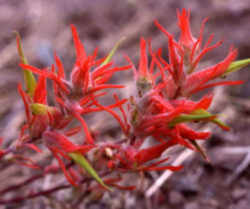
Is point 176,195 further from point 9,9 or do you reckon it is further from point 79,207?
point 9,9

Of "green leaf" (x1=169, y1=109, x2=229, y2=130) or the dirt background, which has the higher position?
"green leaf" (x1=169, y1=109, x2=229, y2=130)

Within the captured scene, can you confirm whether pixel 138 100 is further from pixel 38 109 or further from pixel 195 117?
pixel 38 109

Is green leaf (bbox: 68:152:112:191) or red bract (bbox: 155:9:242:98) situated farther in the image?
red bract (bbox: 155:9:242:98)

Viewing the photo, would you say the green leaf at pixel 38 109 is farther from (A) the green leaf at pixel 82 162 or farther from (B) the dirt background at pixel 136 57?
(B) the dirt background at pixel 136 57

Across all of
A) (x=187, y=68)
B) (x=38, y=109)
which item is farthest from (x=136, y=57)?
(x=38, y=109)

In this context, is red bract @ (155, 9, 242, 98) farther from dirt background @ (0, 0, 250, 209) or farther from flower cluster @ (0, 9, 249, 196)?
dirt background @ (0, 0, 250, 209)

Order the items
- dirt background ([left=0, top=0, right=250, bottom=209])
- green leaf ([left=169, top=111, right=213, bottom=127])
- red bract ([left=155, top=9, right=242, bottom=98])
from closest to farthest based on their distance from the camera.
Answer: green leaf ([left=169, top=111, right=213, bottom=127])
red bract ([left=155, top=9, right=242, bottom=98])
dirt background ([left=0, top=0, right=250, bottom=209])

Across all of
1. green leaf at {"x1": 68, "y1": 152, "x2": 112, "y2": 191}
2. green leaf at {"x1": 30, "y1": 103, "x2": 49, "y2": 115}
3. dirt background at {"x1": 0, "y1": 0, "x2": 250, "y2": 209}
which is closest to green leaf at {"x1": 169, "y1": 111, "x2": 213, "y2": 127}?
dirt background at {"x1": 0, "y1": 0, "x2": 250, "y2": 209}

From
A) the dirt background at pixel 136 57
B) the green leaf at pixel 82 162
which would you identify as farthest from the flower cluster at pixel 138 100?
the dirt background at pixel 136 57

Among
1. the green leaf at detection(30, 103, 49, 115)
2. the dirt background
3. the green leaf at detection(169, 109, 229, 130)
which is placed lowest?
the dirt background

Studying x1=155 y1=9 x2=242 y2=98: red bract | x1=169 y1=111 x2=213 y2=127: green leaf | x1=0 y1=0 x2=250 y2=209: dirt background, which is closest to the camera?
x1=169 y1=111 x2=213 y2=127: green leaf
